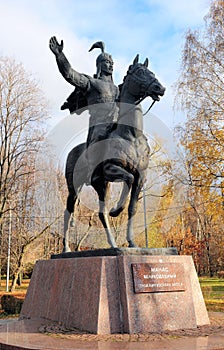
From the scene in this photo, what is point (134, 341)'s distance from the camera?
16.5ft

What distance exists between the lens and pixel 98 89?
7883 millimetres

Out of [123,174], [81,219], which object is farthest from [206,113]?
[123,174]

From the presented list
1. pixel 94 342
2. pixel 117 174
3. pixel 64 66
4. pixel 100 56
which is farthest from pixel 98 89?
pixel 94 342

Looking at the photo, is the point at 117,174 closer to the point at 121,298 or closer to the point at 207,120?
the point at 121,298

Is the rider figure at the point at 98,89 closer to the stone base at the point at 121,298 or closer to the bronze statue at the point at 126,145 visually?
the bronze statue at the point at 126,145

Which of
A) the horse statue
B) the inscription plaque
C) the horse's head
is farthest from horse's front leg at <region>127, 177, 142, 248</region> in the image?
the horse's head

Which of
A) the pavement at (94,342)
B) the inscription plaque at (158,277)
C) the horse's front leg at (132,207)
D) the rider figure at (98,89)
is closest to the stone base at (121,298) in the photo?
the inscription plaque at (158,277)

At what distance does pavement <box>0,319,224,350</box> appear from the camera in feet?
15.3

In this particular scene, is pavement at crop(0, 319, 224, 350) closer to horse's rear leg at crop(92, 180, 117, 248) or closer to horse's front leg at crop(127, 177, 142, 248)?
horse's front leg at crop(127, 177, 142, 248)

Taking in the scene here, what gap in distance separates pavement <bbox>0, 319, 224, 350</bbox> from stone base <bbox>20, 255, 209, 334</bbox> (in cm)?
35

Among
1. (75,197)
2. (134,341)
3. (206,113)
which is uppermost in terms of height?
(206,113)

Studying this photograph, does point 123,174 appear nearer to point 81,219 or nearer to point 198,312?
point 198,312

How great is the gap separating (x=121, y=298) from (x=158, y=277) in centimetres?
69

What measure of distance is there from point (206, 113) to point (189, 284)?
11.1 meters
